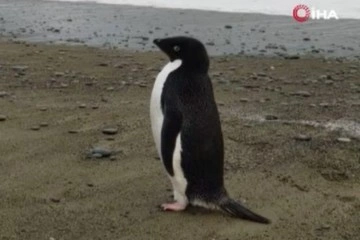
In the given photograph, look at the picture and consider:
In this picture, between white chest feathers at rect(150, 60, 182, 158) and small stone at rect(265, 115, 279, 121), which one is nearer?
white chest feathers at rect(150, 60, 182, 158)

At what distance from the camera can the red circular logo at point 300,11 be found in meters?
13.0

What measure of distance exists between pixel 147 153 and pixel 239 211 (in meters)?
1.28

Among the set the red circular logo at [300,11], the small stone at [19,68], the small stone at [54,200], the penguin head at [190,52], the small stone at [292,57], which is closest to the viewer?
the penguin head at [190,52]

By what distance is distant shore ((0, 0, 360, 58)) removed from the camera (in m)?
10.1

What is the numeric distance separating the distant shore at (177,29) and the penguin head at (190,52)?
222 inches

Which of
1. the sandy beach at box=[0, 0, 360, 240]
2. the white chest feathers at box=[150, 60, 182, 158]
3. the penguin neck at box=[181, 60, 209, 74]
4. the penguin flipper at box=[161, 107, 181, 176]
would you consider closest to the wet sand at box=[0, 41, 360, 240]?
the sandy beach at box=[0, 0, 360, 240]

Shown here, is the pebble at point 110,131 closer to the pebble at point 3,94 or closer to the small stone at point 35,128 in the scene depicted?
the small stone at point 35,128

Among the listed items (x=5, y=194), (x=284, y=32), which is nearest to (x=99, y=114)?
(x=5, y=194)

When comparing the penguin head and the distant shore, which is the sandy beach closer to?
the penguin head

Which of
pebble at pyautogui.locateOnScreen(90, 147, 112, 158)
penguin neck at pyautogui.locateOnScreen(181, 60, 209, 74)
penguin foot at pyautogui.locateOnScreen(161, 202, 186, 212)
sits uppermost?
penguin neck at pyautogui.locateOnScreen(181, 60, 209, 74)

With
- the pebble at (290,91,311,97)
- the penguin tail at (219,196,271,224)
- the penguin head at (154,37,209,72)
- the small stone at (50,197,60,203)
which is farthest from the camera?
the pebble at (290,91,311,97)

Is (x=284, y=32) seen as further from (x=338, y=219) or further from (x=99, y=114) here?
(x=338, y=219)

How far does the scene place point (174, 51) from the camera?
13.2ft

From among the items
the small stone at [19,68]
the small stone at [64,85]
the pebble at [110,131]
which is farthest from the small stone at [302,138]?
the small stone at [19,68]
